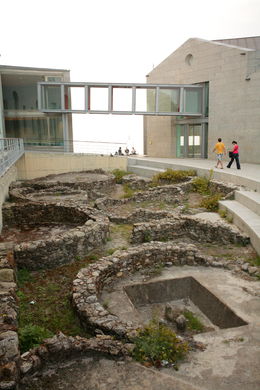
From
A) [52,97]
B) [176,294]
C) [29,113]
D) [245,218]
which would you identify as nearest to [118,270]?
[176,294]

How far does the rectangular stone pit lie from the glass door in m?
18.6

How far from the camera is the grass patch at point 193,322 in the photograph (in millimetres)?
5988

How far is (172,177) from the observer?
57.8 feet

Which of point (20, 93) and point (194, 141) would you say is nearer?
point (194, 141)

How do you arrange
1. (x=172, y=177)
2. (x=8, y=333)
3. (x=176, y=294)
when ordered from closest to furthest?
(x=8, y=333)
(x=176, y=294)
(x=172, y=177)

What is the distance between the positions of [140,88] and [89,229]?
17699 mm

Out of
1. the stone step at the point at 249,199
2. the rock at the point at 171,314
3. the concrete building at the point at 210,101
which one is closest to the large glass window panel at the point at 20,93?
the concrete building at the point at 210,101

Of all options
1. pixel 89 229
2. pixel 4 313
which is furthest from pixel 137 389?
pixel 89 229

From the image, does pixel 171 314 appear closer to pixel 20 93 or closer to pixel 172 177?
pixel 172 177

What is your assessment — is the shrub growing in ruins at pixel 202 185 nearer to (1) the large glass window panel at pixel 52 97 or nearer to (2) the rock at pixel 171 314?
(2) the rock at pixel 171 314

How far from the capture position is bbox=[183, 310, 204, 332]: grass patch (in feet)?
19.6

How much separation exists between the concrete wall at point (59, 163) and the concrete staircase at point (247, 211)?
40.8ft

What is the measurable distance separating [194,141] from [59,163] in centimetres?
1063

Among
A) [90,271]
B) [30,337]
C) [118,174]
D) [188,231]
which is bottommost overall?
[30,337]
